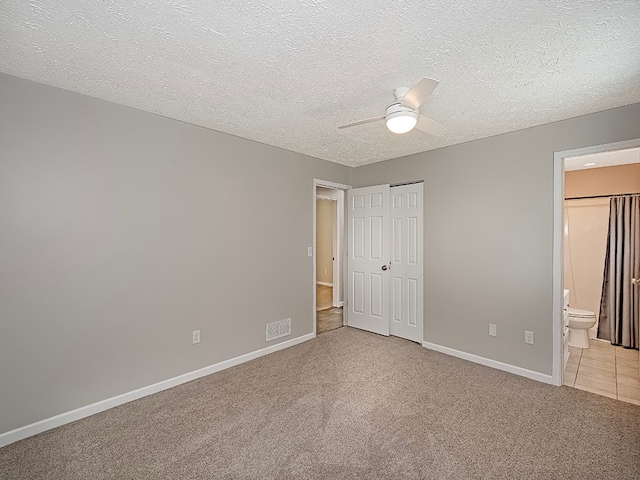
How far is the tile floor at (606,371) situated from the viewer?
284cm

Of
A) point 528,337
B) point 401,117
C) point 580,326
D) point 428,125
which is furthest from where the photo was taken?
point 580,326

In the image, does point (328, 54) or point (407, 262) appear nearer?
point (328, 54)

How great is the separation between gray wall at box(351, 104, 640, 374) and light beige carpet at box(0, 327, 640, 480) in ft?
1.79

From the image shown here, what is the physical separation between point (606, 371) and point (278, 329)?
3.63 meters

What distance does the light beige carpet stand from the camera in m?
1.88

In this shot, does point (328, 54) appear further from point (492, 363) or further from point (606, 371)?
point (606, 371)

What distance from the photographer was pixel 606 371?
3.24 metres

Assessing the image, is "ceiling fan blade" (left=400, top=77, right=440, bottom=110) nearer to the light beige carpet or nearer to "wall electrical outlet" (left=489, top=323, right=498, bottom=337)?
the light beige carpet

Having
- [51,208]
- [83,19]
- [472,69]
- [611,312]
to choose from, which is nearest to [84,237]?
[51,208]

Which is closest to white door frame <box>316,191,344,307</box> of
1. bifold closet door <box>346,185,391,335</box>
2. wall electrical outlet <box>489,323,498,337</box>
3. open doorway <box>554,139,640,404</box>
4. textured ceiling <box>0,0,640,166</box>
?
bifold closet door <box>346,185,391,335</box>

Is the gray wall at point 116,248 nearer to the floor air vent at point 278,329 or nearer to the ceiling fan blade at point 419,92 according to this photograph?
the floor air vent at point 278,329

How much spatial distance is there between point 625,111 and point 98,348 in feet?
16.0

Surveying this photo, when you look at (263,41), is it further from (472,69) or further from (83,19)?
(472,69)

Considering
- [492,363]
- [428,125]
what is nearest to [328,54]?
[428,125]
